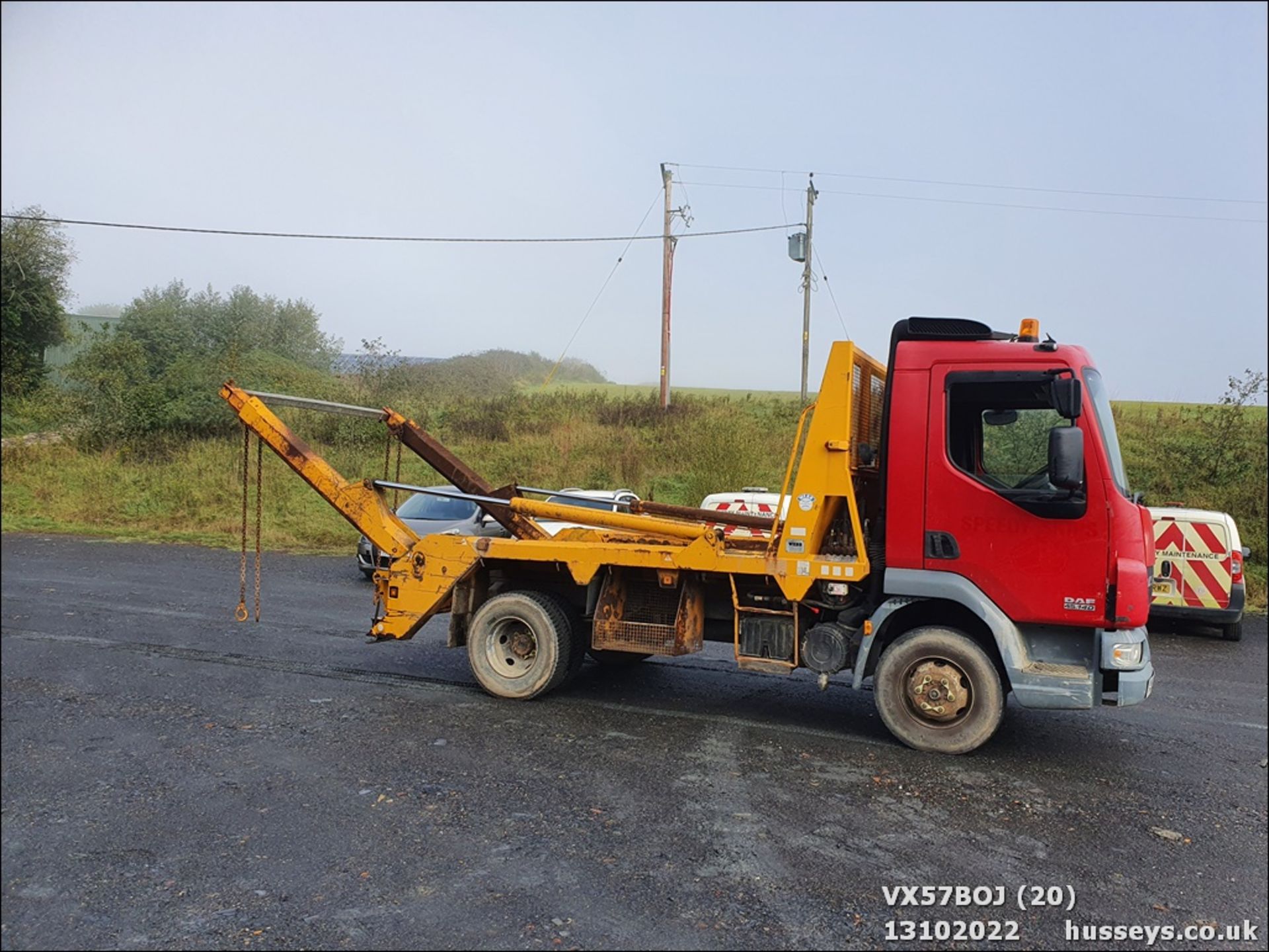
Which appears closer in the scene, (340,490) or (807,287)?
(340,490)

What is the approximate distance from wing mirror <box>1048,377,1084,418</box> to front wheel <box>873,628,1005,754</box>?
1.58 meters

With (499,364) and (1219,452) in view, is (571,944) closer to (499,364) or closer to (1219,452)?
(1219,452)

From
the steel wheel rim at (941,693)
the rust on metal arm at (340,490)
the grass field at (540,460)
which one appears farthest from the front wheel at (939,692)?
the rust on metal arm at (340,490)

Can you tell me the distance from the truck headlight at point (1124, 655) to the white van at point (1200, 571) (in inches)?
263

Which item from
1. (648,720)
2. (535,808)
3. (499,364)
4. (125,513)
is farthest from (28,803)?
(499,364)

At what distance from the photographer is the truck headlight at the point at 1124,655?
18.6 ft

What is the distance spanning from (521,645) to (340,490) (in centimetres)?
197

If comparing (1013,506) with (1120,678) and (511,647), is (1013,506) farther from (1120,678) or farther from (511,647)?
(511,647)

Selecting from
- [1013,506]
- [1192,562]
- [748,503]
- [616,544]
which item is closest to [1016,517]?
[1013,506]

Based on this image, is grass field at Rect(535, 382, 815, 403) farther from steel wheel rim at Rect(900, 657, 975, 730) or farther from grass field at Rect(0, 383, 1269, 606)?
steel wheel rim at Rect(900, 657, 975, 730)

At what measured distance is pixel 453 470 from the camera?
7.80 m

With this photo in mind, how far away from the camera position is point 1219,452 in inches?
699

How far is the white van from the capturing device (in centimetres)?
1143

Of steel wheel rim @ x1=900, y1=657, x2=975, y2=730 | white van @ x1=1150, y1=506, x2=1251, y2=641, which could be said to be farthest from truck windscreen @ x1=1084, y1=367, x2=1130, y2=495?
white van @ x1=1150, y1=506, x2=1251, y2=641
